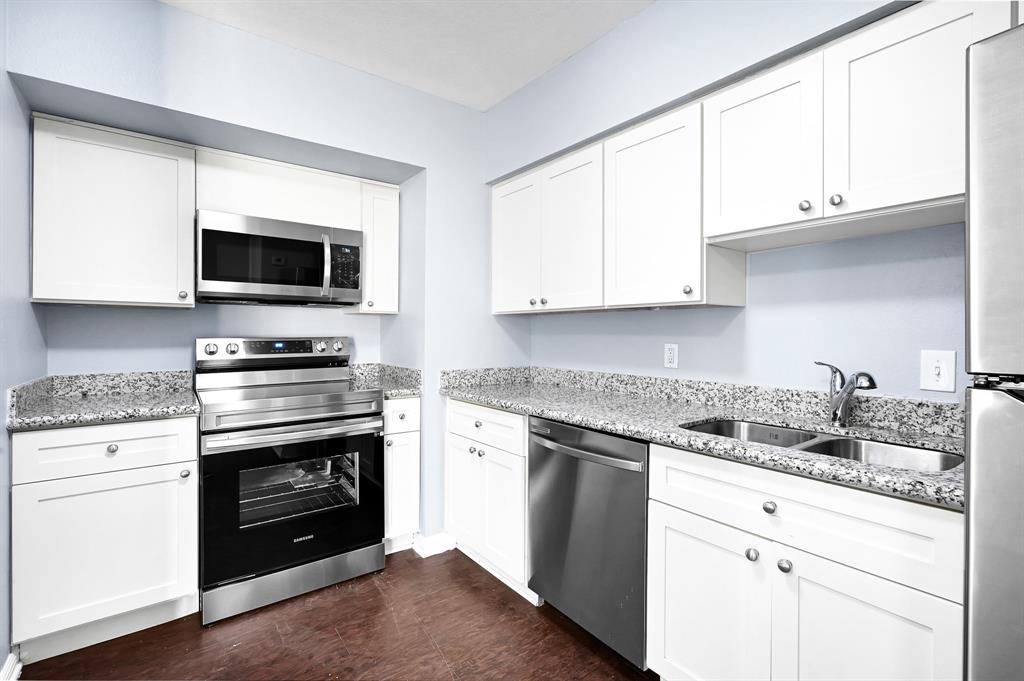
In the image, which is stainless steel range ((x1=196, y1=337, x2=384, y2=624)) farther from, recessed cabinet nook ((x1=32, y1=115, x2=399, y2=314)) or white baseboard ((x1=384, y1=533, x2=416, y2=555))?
recessed cabinet nook ((x1=32, y1=115, x2=399, y2=314))

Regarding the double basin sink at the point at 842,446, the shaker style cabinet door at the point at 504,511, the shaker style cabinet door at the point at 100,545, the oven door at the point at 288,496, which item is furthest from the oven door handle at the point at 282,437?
the double basin sink at the point at 842,446

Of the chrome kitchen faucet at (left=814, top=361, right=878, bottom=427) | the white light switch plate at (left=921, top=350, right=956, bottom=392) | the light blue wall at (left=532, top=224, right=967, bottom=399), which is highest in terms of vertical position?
the light blue wall at (left=532, top=224, right=967, bottom=399)

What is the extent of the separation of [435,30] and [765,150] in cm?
156

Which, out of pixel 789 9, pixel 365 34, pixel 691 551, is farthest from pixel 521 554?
pixel 365 34

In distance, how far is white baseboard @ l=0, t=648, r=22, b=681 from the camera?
1715 millimetres

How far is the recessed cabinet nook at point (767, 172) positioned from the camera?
1.32m

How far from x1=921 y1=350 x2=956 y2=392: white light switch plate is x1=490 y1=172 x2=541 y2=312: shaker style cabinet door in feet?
5.40

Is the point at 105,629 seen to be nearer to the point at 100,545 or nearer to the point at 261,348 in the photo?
the point at 100,545

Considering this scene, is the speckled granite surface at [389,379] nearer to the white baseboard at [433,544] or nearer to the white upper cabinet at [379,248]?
the white upper cabinet at [379,248]

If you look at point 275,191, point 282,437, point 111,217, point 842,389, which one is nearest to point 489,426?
point 282,437

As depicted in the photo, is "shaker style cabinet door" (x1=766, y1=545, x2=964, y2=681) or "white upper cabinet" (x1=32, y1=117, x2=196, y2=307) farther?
"white upper cabinet" (x1=32, y1=117, x2=196, y2=307)

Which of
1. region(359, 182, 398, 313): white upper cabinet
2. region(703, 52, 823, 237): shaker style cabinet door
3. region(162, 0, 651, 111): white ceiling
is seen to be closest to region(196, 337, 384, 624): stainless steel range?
region(359, 182, 398, 313): white upper cabinet

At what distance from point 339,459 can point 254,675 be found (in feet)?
3.22

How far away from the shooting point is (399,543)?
283cm
